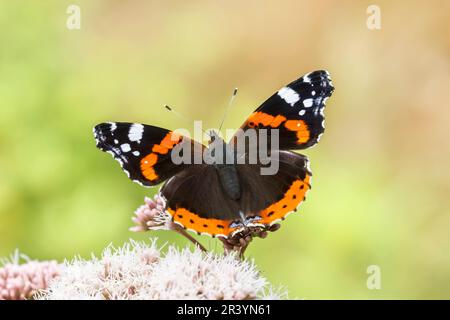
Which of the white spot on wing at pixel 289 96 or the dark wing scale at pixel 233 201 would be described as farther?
the white spot on wing at pixel 289 96

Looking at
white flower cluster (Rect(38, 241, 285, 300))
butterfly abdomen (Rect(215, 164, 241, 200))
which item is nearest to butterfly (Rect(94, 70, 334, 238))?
butterfly abdomen (Rect(215, 164, 241, 200))

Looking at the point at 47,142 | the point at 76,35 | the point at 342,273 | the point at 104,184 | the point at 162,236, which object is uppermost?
the point at 76,35

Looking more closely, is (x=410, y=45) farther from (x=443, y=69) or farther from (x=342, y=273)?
(x=342, y=273)

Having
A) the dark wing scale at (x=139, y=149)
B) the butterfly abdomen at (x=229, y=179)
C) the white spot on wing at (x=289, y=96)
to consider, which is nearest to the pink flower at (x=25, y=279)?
the dark wing scale at (x=139, y=149)

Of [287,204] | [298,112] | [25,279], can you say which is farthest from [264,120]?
[25,279]

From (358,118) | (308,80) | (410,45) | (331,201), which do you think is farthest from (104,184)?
(410,45)

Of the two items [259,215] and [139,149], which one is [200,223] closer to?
[259,215]

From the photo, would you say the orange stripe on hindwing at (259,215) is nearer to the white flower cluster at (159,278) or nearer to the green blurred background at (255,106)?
the white flower cluster at (159,278)
